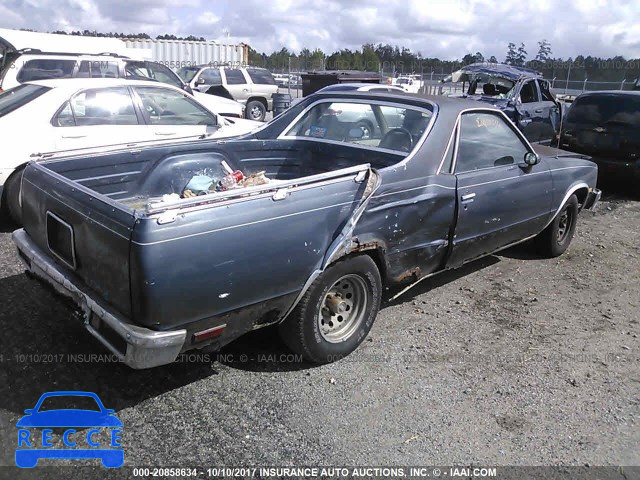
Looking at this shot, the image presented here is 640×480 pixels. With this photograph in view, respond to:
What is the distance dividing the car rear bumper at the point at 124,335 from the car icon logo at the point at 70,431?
0.47 m

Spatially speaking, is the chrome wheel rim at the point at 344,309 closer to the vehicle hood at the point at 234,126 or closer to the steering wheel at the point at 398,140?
the steering wheel at the point at 398,140

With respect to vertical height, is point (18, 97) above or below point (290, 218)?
above

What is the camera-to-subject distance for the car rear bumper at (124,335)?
9.20 feet

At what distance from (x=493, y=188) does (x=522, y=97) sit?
7967mm

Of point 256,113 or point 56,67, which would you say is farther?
point 256,113

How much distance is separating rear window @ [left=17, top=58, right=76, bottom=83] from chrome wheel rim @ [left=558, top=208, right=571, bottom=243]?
8.94 meters

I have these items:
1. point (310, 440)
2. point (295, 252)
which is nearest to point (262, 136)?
point (295, 252)

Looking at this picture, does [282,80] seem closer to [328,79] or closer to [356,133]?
[328,79]

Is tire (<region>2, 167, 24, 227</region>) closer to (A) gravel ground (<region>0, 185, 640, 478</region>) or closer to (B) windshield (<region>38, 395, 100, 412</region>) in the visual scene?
(A) gravel ground (<region>0, 185, 640, 478</region>)

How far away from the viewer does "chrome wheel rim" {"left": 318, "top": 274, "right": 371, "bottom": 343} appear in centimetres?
379

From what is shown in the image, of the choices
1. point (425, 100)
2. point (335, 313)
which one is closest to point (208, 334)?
point (335, 313)

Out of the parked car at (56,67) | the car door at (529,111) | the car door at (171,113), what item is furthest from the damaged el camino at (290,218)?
the parked car at (56,67)

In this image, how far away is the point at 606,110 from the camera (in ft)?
29.7

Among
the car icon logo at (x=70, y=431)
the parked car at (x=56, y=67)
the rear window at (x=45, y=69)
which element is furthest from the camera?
the rear window at (x=45, y=69)
